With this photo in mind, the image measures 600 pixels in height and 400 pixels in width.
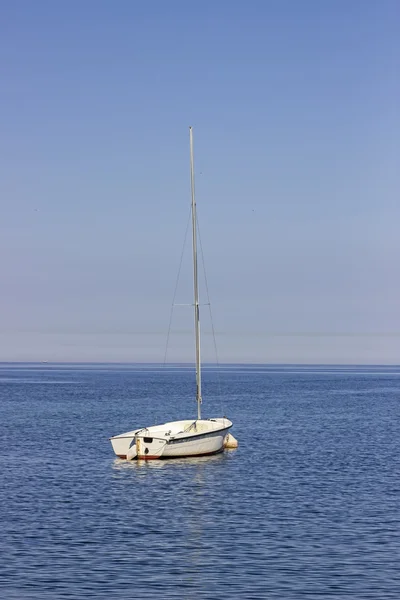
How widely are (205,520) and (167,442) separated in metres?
19.3

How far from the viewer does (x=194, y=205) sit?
6619cm

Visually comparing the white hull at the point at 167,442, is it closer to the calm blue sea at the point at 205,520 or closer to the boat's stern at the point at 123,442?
the boat's stern at the point at 123,442

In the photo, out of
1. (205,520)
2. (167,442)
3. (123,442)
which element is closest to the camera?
(205,520)

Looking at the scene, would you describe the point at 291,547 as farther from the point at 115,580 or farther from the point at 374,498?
the point at 374,498

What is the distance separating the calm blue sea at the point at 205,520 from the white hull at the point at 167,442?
0.79 metres

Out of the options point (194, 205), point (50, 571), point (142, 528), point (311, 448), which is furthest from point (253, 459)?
point (50, 571)

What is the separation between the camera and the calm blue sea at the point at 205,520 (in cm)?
2811

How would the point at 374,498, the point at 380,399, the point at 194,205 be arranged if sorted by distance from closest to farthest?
1. the point at 374,498
2. the point at 194,205
3. the point at 380,399

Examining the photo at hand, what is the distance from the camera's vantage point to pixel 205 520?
38.6 metres

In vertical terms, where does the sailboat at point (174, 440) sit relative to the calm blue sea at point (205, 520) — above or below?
above

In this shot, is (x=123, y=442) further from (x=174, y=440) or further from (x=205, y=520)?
(x=205, y=520)

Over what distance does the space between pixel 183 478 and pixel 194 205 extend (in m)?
21.3

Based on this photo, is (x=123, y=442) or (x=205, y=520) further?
(x=123, y=442)

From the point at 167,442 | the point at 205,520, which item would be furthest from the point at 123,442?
the point at 205,520
